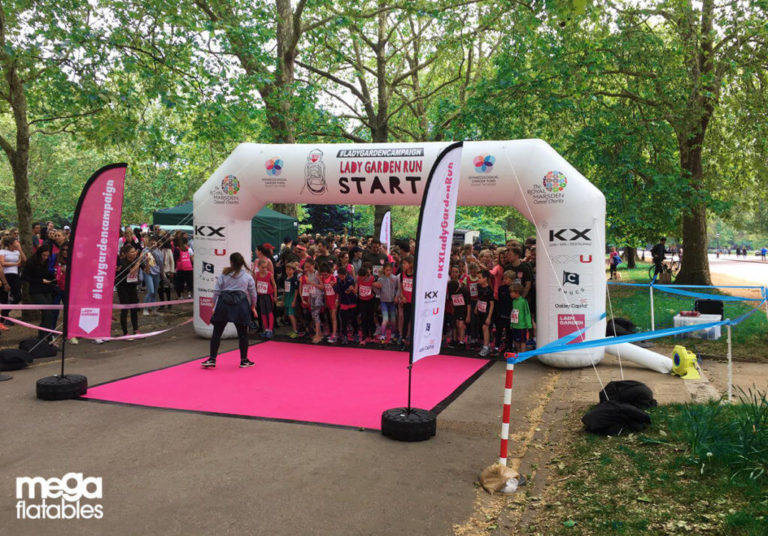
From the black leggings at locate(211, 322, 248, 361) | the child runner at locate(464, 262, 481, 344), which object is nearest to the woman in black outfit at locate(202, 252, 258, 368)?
the black leggings at locate(211, 322, 248, 361)

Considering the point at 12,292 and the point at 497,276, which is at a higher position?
the point at 497,276

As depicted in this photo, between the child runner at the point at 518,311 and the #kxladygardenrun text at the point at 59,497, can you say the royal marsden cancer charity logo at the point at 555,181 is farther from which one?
the #kxladygardenrun text at the point at 59,497

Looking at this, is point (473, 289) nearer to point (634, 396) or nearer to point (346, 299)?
point (346, 299)

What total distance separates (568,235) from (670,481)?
5.33m

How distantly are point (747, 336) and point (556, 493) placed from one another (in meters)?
8.42

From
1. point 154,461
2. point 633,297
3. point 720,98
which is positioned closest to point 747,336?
point 633,297

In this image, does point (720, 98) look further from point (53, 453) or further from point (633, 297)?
→ point (53, 453)

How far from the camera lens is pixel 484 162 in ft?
33.0

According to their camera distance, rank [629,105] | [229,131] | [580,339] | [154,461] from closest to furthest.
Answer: [154,461]
[580,339]
[229,131]
[629,105]

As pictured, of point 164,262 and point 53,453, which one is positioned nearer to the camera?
point 53,453

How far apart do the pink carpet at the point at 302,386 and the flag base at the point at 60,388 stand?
21 cm

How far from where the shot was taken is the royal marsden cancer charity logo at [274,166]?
11305 mm

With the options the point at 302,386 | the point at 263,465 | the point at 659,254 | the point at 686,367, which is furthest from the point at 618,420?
the point at 659,254

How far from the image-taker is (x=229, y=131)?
1527 cm
